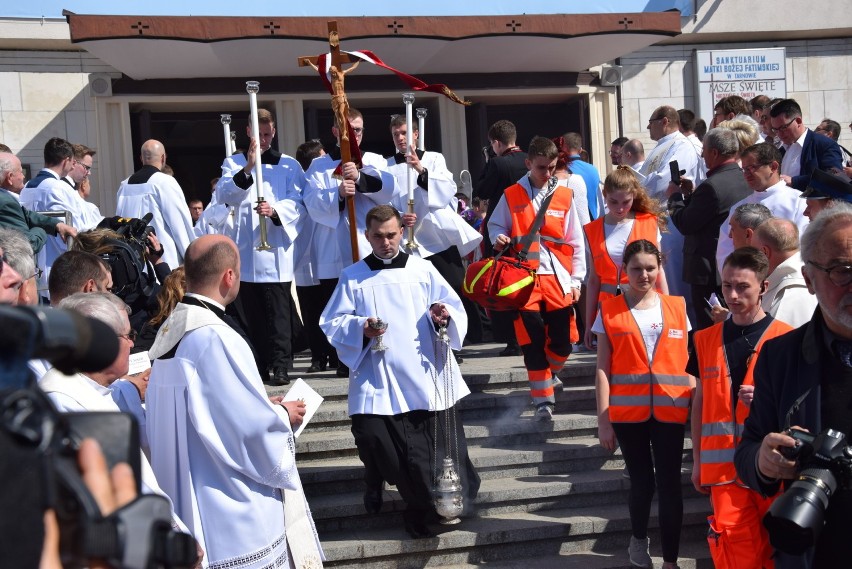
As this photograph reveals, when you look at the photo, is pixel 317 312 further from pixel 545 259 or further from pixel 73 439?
pixel 73 439

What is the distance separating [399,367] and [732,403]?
2062 mm

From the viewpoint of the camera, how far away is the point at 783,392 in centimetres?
338

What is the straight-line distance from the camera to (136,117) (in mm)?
13102

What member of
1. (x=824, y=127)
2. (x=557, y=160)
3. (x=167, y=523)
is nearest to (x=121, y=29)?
(x=557, y=160)

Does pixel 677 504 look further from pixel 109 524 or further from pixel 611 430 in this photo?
pixel 109 524

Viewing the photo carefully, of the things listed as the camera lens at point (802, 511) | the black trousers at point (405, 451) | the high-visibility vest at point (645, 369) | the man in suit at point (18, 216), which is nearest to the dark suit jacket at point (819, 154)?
the high-visibility vest at point (645, 369)

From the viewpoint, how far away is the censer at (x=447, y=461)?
650 centimetres

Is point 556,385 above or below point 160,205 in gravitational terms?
below

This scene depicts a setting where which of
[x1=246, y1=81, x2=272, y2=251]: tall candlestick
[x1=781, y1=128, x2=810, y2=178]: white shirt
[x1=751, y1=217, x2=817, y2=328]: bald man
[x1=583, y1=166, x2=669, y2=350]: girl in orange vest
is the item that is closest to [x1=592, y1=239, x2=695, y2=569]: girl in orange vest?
[x1=751, y1=217, x2=817, y2=328]: bald man

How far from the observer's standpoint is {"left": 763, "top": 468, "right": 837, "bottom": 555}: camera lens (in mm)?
2758

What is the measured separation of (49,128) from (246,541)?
913cm

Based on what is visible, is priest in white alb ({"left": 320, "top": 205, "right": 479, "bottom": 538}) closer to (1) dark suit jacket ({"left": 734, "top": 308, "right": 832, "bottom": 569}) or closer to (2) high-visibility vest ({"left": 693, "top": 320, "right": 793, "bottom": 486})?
(2) high-visibility vest ({"left": 693, "top": 320, "right": 793, "bottom": 486})

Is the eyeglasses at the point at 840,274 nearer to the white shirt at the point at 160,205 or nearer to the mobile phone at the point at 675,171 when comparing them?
the mobile phone at the point at 675,171

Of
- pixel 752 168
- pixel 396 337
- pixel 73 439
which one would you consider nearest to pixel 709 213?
pixel 752 168
